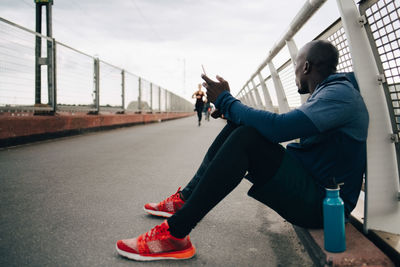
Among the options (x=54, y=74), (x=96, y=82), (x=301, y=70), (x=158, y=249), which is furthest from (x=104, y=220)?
(x=96, y=82)

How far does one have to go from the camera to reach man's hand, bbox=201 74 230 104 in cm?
186

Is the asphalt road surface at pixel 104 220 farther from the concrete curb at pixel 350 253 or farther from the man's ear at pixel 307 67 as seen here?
the man's ear at pixel 307 67

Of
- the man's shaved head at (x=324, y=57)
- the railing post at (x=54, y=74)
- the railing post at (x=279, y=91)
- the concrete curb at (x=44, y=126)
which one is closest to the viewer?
the man's shaved head at (x=324, y=57)

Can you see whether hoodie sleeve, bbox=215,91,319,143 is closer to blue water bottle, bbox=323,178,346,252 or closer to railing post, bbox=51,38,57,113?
blue water bottle, bbox=323,178,346,252

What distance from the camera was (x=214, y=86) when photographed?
187 cm

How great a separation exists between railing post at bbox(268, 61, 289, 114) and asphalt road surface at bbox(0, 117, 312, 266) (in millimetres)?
1216

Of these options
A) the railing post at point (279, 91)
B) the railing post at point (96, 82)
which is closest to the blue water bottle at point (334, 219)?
the railing post at point (279, 91)

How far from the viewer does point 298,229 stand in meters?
2.04

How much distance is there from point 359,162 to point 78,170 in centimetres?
310

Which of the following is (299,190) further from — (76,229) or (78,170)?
(78,170)

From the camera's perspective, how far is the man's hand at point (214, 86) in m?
1.86

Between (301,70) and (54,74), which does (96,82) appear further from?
(301,70)

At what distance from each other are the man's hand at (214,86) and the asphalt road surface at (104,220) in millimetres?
866

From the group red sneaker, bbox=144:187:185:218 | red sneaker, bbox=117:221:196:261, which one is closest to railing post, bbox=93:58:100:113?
red sneaker, bbox=144:187:185:218
